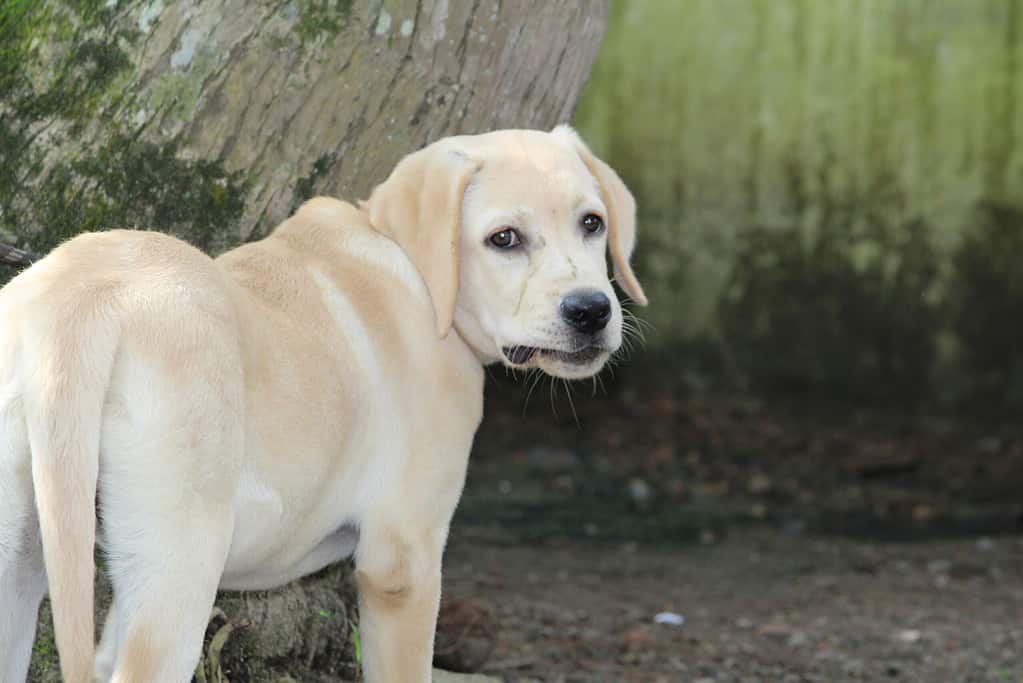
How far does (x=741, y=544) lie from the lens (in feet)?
24.9

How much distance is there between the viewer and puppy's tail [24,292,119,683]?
2.53m

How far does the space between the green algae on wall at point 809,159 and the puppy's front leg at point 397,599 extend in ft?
25.0

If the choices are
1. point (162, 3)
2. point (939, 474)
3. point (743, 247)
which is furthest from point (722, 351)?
point (162, 3)

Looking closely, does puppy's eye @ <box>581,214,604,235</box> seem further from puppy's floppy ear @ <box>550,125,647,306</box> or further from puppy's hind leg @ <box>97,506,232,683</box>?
puppy's hind leg @ <box>97,506,232,683</box>

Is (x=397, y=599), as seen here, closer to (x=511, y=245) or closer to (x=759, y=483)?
(x=511, y=245)

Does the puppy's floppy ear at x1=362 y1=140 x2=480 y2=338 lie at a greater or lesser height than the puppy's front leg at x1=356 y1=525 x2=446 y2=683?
greater

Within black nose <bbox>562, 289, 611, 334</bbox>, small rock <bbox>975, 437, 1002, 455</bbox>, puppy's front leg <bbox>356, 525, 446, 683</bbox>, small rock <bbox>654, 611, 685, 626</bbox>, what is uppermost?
black nose <bbox>562, 289, 611, 334</bbox>

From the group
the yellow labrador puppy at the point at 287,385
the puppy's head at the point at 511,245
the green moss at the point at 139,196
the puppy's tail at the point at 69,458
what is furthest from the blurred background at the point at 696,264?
the puppy's tail at the point at 69,458

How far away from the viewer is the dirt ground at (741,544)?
18.2ft

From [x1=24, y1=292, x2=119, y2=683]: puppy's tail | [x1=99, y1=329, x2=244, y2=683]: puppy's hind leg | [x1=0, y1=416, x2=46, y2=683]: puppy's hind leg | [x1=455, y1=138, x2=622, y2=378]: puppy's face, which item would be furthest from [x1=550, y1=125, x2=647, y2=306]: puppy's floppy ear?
[x1=0, y1=416, x2=46, y2=683]: puppy's hind leg

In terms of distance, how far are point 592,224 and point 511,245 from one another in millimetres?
236

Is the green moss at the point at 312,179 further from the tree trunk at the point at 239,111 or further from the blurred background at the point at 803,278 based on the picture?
the blurred background at the point at 803,278

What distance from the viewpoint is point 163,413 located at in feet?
8.85

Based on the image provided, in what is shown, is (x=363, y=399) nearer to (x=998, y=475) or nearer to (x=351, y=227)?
(x=351, y=227)
